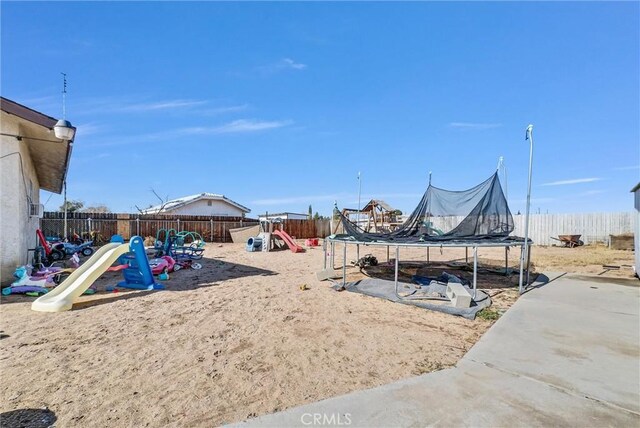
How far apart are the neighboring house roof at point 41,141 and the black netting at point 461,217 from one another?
703cm

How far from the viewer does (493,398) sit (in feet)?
9.07

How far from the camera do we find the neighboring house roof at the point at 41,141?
6582mm

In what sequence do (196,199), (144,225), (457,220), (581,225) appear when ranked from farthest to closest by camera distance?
(196,199) < (144,225) < (581,225) < (457,220)

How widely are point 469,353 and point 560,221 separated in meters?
20.9

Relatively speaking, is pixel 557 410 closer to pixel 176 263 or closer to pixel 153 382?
pixel 153 382

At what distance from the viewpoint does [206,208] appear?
97.6 ft

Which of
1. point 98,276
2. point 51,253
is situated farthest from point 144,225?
point 98,276

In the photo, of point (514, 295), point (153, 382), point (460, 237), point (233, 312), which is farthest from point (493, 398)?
point (460, 237)

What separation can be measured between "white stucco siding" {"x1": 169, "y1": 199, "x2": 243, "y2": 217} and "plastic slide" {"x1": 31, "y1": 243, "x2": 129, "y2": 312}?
22.6 meters

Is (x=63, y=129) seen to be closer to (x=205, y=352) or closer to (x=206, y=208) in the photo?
(x=205, y=352)

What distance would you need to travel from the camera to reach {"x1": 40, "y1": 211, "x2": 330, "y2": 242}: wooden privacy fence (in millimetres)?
18641

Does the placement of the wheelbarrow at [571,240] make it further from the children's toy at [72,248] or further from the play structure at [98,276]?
the children's toy at [72,248]

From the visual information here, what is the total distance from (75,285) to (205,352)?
12.2ft

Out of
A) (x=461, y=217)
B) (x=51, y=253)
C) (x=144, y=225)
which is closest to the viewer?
(x=461, y=217)
